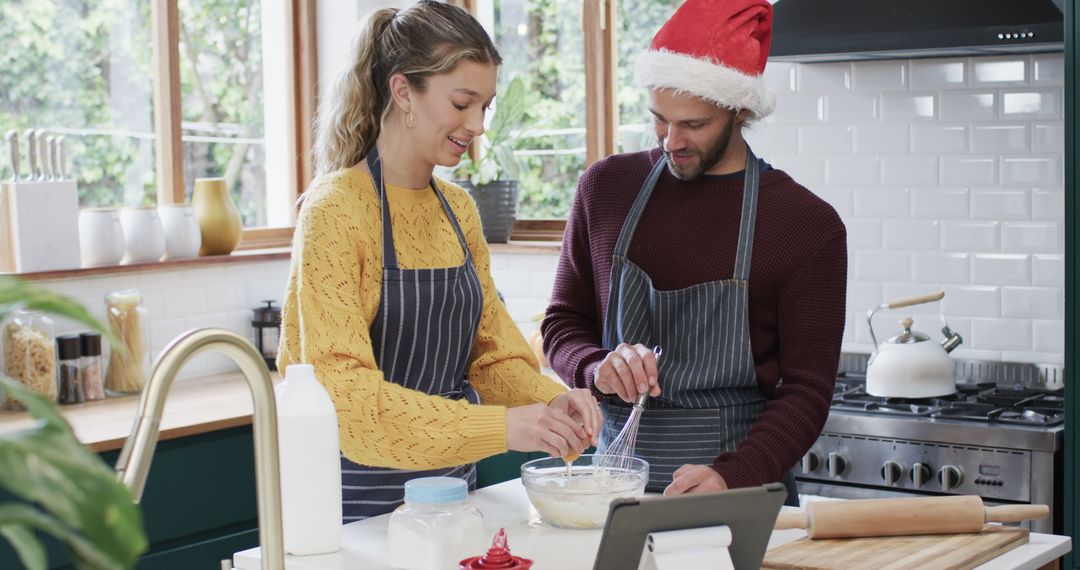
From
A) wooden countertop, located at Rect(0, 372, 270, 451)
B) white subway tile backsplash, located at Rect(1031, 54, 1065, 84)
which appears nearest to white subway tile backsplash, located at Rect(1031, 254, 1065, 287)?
white subway tile backsplash, located at Rect(1031, 54, 1065, 84)

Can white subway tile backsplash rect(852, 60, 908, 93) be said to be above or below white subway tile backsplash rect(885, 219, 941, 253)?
Result: above

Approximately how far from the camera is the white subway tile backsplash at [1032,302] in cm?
399

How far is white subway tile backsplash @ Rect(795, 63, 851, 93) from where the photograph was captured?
435cm

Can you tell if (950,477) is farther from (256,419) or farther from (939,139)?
(256,419)

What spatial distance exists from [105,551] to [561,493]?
4.90 feet

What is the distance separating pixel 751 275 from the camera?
266 centimetres

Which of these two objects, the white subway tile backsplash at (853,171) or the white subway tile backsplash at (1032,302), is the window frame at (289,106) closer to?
the white subway tile backsplash at (853,171)

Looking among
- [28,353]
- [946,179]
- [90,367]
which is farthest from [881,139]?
[28,353]

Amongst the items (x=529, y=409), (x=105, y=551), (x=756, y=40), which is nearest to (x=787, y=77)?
(x=756, y=40)

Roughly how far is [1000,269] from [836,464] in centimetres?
93

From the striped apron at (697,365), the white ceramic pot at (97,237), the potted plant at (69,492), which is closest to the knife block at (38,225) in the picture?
the white ceramic pot at (97,237)

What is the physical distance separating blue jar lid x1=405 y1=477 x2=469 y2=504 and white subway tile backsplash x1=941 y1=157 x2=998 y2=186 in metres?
2.76

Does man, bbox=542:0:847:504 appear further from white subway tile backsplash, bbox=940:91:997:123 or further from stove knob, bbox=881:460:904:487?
white subway tile backsplash, bbox=940:91:997:123

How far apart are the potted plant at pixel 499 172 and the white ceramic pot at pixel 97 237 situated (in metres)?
1.41
